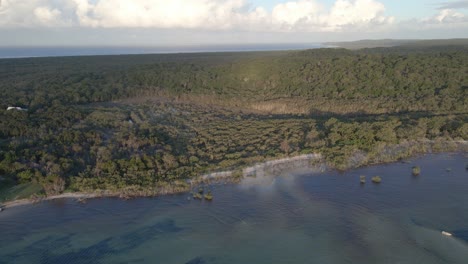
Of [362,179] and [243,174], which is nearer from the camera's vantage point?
[362,179]

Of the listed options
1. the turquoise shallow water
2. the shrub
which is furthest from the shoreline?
the shrub

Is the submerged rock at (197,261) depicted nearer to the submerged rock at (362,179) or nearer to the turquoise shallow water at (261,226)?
the turquoise shallow water at (261,226)

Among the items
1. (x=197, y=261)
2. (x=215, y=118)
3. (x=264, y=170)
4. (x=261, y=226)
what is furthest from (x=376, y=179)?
(x=215, y=118)

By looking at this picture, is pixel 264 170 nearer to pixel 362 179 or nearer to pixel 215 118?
pixel 362 179

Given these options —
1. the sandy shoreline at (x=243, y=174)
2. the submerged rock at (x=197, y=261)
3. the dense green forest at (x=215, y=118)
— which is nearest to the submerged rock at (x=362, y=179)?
the dense green forest at (x=215, y=118)

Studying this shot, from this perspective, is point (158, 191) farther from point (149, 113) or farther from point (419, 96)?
point (419, 96)

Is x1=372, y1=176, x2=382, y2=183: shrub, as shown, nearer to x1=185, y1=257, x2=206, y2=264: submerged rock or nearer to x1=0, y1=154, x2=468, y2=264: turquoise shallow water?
x1=0, y1=154, x2=468, y2=264: turquoise shallow water
